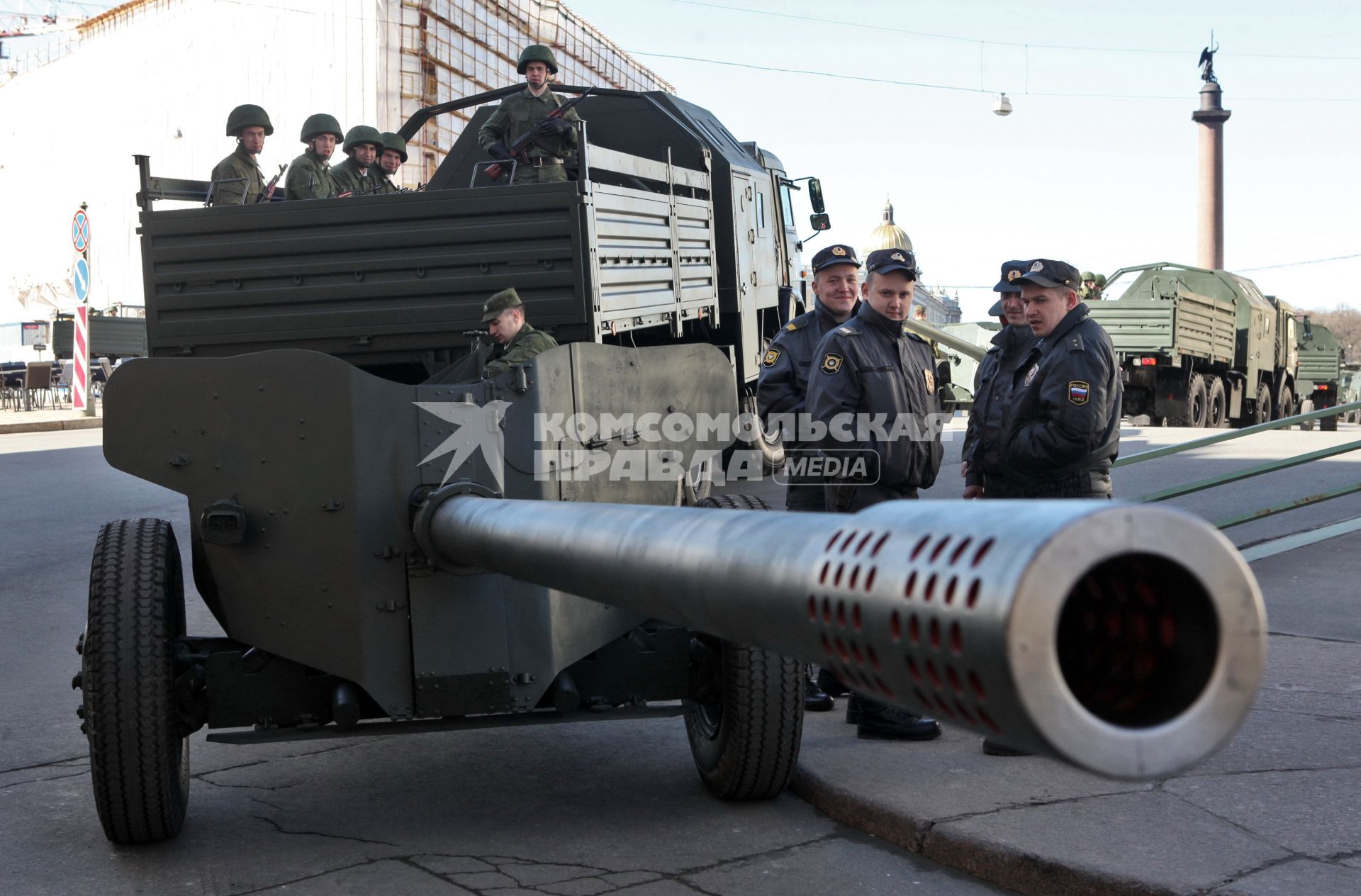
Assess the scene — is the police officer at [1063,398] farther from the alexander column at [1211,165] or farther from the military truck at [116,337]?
the alexander column at [1211,165]

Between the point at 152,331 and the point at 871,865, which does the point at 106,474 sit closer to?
the point at 152,331

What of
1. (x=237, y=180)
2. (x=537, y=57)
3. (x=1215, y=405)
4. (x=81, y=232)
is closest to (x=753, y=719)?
(x=237, y=180)

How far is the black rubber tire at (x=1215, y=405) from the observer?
24.0 m

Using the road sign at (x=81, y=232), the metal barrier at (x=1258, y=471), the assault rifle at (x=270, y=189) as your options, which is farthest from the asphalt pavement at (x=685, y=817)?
the road sign at (x=81, y=232)

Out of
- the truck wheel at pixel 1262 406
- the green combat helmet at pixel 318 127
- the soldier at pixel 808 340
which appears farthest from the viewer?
the truck wheel at pixel 1262 406

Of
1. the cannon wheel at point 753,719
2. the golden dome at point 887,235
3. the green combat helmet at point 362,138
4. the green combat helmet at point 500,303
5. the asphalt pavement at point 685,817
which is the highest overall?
the golden dome at point 887,235

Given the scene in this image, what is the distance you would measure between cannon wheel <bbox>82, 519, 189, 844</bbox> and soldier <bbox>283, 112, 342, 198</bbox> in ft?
12.9

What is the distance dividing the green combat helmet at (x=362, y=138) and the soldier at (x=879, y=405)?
380 cm

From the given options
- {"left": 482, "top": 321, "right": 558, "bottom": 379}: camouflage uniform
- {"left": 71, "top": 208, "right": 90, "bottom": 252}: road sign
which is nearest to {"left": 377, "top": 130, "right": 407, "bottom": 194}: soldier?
{"left": 482, "top": 321, "right": 558, "bottom": 379}: camouflage uniform

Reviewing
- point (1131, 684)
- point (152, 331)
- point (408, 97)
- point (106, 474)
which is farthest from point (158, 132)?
point (1131, 684)

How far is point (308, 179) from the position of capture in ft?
25.5

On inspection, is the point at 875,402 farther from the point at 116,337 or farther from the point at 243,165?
the point at 116,337

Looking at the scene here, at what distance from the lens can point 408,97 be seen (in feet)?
116

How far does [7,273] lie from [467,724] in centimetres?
5250
